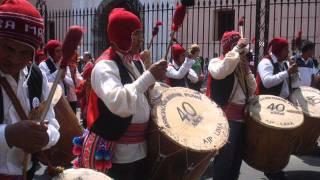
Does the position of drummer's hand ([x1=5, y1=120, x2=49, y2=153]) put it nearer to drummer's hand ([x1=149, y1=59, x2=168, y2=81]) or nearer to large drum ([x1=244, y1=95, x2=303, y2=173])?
drummer's hand ([x1=149, y1=59, x2=168, y2=81])

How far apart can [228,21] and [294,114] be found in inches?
598

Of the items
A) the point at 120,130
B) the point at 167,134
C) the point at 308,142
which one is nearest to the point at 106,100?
the point at 120,130

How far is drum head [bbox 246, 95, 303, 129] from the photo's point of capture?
4.85 metres

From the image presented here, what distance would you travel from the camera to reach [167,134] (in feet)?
10.7

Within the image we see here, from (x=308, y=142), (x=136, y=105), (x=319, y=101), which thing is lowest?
(x=308, y=142)

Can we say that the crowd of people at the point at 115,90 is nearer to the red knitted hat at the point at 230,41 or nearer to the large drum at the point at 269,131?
the red knitted hat at the point at 230,41

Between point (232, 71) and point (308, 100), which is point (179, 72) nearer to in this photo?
point (308, 100)

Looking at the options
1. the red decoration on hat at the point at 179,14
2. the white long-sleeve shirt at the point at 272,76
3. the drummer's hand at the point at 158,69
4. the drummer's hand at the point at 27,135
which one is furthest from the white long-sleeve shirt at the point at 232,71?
the drummer's hand at the point at 27,135

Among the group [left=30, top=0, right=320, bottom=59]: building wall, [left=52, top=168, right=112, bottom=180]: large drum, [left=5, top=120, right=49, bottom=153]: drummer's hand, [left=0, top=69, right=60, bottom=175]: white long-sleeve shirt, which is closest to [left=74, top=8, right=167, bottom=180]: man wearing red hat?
[left=52, top=168, right=112, bottom=180]: large drum

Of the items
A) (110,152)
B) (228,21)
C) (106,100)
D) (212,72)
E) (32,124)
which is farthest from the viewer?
(228,21)

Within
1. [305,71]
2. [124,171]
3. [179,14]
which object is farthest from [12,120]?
[305,71]

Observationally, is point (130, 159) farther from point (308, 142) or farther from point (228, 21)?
point (228, 21)

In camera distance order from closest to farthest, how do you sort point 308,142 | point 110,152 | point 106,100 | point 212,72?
point 106,100
point 110,152
point 212,72
point 308,142

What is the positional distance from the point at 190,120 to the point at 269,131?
1513 millimetres
